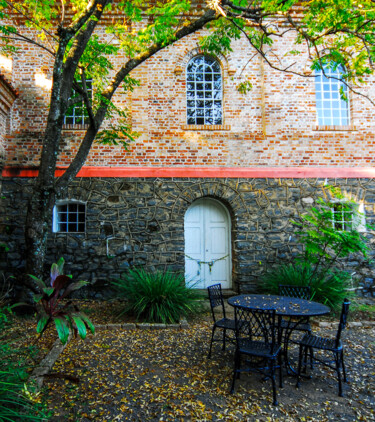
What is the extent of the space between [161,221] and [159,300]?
2365mm

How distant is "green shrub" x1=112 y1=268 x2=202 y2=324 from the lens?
6176 millimetres

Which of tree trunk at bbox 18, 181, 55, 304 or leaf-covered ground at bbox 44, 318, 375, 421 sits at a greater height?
tree trunk at bbox 18, 181, 55, 304

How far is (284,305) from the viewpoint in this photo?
4227 millimetres

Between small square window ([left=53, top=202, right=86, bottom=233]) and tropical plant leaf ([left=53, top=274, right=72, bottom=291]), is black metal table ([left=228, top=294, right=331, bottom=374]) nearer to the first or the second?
tropical plant leaf ([left=53, top=274, right=72, bottom=291])

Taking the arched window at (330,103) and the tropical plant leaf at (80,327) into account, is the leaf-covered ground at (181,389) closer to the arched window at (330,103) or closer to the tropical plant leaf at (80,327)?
the tropical plant leaf at (80,327)

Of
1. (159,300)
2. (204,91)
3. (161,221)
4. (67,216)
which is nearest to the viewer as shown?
(159,300)

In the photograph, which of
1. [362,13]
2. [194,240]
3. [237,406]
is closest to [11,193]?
[194,240]

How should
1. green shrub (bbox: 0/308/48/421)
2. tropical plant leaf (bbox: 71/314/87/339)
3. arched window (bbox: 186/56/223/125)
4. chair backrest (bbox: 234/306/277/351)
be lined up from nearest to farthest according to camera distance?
green shrub (bbox: 0/308/48/421)
tropical plant leaf (bbox: 71/314/87/339)
chair backrest (bbox: 234/306/277/351)
arched window (bbox: 186/56/223/125)

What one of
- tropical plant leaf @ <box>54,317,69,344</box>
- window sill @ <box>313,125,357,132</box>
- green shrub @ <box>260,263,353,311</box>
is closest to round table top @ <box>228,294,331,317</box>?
tropical plant leaf @ <box>54,317,69,344</box>

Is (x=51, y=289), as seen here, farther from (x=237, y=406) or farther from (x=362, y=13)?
(x=362, y=13)

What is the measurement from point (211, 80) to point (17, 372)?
7979 mm

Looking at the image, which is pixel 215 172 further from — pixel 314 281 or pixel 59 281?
pixel 59 281

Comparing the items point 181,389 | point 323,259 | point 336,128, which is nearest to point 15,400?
point 181,389

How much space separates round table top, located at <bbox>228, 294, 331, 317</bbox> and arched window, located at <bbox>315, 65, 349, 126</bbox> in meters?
6.01
